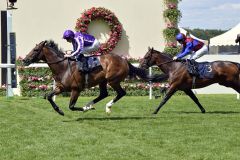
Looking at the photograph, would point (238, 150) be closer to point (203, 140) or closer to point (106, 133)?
point (203, 140)

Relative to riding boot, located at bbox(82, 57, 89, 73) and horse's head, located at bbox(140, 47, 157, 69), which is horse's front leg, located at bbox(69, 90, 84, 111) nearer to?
riding boot, located at bbox(82, 57, 89, 73)

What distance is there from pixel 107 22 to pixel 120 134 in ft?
38.6

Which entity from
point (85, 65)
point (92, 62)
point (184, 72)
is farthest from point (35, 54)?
A: point (184, 72)

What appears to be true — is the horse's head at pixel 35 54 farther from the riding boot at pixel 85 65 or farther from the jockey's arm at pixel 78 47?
the riding boot at pixel 85 65

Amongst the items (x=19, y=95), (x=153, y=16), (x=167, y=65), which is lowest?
(x=19, y=95)

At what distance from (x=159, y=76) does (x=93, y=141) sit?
496cm

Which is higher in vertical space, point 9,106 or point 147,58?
point 147,58

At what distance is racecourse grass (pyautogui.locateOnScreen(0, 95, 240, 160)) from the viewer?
734cm

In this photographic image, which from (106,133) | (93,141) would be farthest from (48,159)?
(106,133)

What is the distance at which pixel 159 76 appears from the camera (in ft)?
42.8

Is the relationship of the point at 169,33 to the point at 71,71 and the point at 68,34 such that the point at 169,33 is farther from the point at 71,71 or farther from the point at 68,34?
the point at 68,34

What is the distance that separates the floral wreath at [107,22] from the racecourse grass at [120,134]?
6.97m

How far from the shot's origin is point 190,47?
13.1 meters

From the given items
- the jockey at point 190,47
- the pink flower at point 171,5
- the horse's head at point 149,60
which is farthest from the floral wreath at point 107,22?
the horse's head at point 149,60
